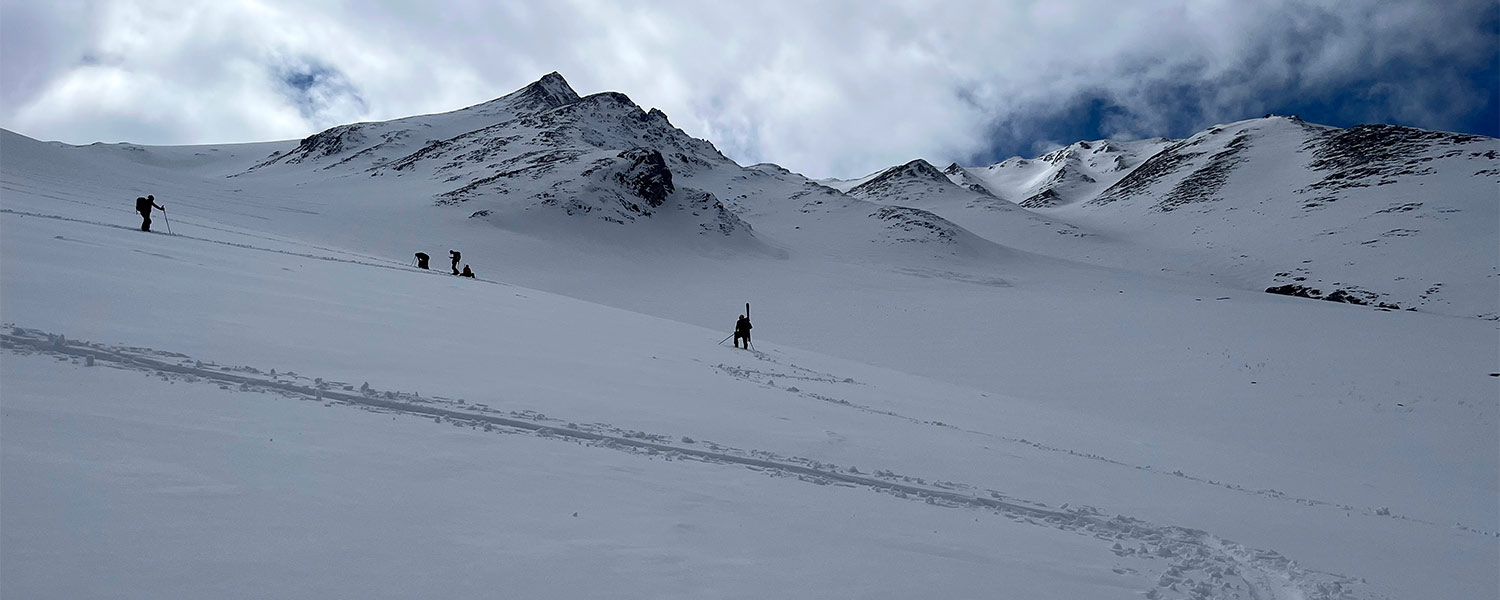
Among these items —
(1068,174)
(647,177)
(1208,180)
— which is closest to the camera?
(647,177)

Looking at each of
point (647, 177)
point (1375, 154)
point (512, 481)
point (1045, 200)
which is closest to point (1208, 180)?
point (1375, 154)

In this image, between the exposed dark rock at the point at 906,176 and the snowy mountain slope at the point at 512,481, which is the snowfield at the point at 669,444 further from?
the exposed dark rock at the point at 906,176

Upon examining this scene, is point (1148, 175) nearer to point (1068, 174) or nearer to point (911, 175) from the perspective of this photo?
point (1068, 174)

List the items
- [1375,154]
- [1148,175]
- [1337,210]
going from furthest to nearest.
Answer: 1. [1148,175]
2. [1375,154]
3. [1337,210]

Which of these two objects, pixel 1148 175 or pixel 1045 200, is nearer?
pixel 1148 175

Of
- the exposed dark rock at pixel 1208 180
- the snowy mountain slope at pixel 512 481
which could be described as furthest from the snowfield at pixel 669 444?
the exposed dark rock at pixel 1208 180

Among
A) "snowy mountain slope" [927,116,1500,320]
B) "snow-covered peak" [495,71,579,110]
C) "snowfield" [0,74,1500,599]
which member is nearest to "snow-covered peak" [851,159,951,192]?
"snowy mountain slope" [927,116,1500,320]

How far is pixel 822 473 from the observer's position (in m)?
6.23

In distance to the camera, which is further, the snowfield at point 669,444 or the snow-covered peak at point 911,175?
the snow-covered peak at point 911,175

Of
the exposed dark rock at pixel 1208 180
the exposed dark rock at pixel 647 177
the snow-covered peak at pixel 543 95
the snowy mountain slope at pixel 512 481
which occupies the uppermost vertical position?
the snow-covered peak at pixel 543 95

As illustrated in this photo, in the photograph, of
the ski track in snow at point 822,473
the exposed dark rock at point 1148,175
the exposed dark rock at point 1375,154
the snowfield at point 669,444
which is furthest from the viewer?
the exposed dark rock at point 1148,175

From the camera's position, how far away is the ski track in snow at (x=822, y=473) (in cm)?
524

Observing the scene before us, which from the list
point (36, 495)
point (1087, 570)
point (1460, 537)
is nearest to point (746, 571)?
point (1087, 570)

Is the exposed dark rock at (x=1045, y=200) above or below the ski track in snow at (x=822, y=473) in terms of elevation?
above
